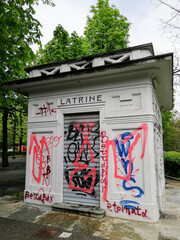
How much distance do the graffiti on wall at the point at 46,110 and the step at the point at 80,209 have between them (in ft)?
8.95

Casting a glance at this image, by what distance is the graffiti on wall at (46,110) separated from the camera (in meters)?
5.74

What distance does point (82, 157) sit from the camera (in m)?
5.21

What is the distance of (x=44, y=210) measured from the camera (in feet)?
16.3

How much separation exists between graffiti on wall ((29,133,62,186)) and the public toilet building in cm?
3

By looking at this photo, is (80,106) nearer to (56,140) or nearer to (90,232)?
(56,140)

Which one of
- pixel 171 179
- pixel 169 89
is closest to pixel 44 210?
pixel 169 89

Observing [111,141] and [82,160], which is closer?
[111,141]

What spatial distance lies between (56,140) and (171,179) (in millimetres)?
9181

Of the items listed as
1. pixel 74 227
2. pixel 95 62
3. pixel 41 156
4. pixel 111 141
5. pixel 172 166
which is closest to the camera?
pixel 74 227

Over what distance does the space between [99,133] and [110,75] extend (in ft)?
5.40

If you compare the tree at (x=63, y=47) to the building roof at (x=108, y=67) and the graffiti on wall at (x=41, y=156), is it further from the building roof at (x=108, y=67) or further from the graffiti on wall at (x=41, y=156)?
the graffiti on wall at (x=41, y=156)

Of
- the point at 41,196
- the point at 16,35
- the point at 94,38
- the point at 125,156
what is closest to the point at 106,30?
the point at 94,38

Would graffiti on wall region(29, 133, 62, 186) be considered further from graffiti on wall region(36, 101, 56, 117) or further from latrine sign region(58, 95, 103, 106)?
latrine sign region(58, 95, 103, 106)

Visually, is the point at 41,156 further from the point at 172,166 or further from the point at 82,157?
the point at 172,166
